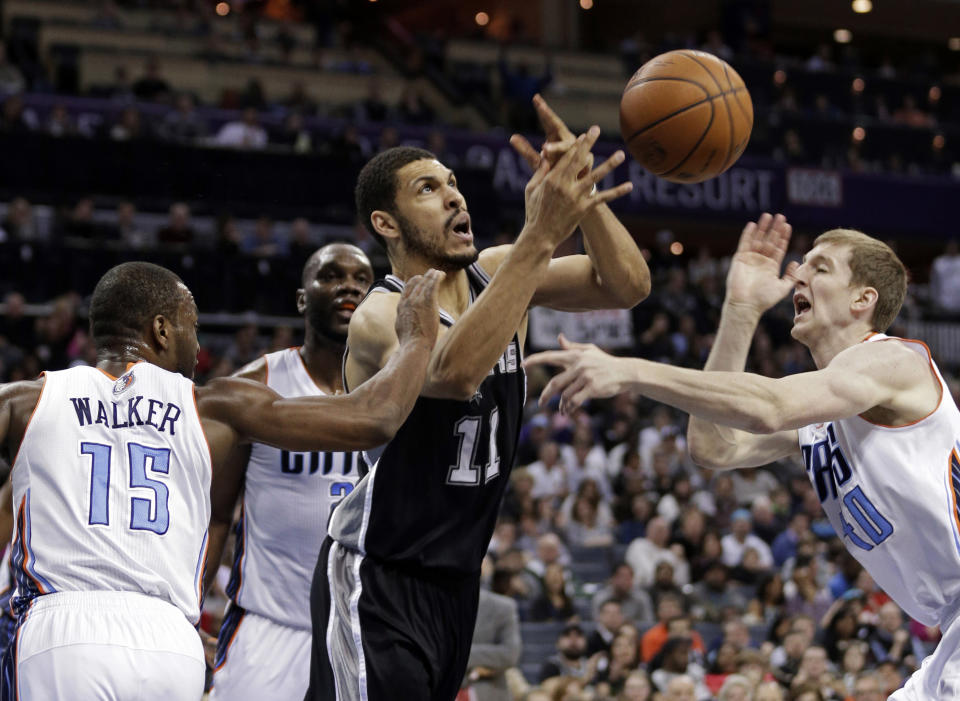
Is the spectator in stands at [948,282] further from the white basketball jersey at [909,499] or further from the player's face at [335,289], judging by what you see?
the white basketball jersey at [909,499]

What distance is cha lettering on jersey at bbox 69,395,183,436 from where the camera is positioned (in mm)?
3846

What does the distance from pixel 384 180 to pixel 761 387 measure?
1529 mm

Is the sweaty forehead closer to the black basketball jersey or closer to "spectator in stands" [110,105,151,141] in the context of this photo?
the black basketball jersey

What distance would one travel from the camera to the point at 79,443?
3812 millimetres

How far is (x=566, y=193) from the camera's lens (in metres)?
3.89

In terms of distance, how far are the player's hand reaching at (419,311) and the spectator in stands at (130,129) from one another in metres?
13.0

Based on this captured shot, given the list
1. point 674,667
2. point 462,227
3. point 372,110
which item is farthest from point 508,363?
point 372,110

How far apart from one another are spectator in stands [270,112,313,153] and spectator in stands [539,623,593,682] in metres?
9.84

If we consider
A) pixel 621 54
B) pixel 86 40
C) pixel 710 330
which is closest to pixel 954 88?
pixel 621 54

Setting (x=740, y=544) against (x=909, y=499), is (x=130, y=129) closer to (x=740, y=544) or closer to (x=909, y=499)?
(x=740, y=544)

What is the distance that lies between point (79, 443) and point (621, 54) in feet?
80.3

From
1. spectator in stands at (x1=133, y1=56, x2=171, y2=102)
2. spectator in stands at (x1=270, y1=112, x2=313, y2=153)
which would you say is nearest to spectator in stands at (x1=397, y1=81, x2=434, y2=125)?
spectator in stands at (x1=270, y1=112, x2=313, y2=153)

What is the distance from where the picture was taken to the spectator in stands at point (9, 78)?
17562 mm

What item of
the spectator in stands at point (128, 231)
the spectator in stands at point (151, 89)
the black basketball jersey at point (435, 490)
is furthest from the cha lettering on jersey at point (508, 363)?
the spectator in stands at point (151, 89)
